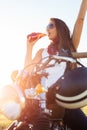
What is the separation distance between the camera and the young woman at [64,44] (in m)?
4.90

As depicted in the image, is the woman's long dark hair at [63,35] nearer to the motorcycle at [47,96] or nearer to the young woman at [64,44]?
the young woman at [64,44]

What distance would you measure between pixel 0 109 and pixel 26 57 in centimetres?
131

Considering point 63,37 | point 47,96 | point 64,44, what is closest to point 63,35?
point 63,37

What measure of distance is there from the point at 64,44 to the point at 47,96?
1228mm

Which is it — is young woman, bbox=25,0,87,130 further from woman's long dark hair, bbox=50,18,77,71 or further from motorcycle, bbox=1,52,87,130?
motorcycle, bbox=1,52,87,130

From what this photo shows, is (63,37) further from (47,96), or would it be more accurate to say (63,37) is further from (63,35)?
(47,96)

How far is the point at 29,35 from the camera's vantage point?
14.7 feet

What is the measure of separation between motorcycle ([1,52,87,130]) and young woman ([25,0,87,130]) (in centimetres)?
35

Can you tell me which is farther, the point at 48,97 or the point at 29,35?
the point at 29,35

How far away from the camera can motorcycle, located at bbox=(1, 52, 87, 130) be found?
396 cm

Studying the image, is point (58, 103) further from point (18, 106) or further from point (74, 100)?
point (18, 106)

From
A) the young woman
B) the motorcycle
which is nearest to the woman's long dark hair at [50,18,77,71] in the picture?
the young woman

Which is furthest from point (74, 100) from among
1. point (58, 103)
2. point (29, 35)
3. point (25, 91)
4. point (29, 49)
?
point (29, 49)

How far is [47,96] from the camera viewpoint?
4.16 metres
